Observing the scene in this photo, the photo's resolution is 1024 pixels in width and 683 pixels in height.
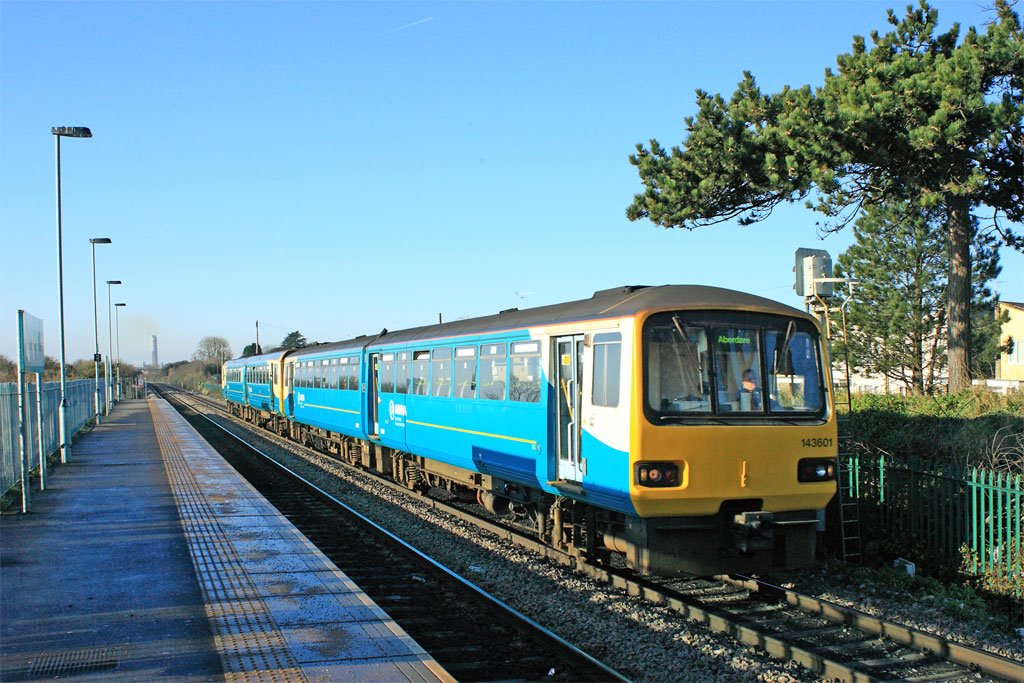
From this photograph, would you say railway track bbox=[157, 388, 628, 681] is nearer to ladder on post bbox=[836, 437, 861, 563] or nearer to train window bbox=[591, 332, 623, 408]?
train window bbox=[591, 332, 623, 408]

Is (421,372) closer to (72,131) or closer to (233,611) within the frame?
(233,611)

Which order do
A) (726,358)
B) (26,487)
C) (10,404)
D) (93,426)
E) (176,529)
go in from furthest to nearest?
(93,426)
(10,404)
(26,487)
(176,529)
(726,358)

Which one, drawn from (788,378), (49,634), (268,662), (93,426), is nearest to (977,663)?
(788,378)

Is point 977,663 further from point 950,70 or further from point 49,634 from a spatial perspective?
point 950,70

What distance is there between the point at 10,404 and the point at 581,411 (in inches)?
433

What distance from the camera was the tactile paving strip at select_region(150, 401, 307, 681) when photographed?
19.3 ft

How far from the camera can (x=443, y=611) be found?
770 centimetres

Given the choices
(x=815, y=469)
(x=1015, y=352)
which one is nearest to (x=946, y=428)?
(x=815, y=469)

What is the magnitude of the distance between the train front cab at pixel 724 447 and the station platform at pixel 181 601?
2.52 metres

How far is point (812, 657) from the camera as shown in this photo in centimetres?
604

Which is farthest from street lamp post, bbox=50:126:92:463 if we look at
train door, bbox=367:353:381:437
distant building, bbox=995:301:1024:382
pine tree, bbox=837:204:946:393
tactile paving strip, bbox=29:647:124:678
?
distant building, bbox=995:301:1024:382

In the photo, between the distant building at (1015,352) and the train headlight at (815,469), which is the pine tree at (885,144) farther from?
the distant building at (1015,352)

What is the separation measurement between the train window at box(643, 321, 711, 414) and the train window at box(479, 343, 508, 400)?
3023 millimetres

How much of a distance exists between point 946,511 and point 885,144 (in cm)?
625
